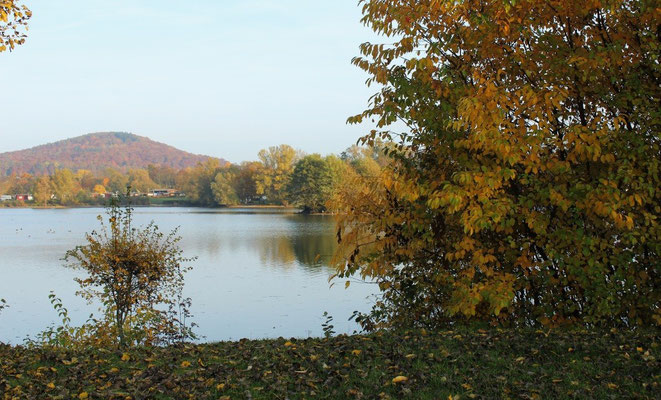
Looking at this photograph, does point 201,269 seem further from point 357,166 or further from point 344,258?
point 357,166

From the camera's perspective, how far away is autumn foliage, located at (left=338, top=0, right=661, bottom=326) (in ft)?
23.8

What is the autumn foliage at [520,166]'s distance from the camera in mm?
7242

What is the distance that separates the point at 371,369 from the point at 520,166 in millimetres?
3866

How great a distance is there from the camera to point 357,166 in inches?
3140

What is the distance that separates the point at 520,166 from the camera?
318 inches

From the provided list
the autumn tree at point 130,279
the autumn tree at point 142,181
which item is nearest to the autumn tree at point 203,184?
the autumn tree at point 142,181

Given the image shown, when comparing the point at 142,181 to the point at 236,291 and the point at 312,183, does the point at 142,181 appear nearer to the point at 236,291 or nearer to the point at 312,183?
the point at 312,183

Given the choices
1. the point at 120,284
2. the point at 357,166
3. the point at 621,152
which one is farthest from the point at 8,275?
the point at 357,166

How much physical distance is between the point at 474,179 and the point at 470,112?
85 cm

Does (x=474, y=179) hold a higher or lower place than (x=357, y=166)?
lower

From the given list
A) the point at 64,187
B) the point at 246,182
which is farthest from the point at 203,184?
the point at 64,187

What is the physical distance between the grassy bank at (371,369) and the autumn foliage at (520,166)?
1060mm

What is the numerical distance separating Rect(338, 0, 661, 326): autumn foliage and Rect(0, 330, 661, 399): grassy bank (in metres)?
1.06

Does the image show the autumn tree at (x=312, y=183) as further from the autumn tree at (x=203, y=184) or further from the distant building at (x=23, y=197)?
A: the distant building at (x=23, y=197)
